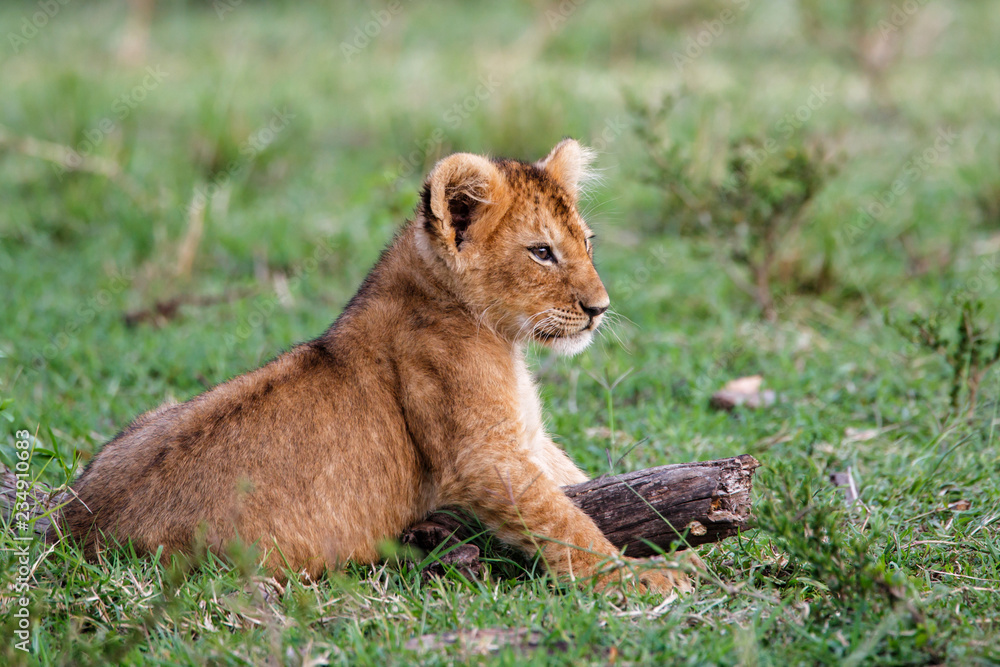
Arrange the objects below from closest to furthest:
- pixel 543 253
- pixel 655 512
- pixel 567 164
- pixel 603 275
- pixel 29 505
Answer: pixel 655 512
pixel 29 505
pixel 543 253
pixel 567 164
pixel 603 275

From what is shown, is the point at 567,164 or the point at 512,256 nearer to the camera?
the point at 512,256

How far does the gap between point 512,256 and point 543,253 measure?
165 millimetres

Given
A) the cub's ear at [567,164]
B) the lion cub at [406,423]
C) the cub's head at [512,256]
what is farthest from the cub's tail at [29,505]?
the cub's ear at [567,164]

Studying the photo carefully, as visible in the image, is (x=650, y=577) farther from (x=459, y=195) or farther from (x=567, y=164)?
(x=567, y=164)

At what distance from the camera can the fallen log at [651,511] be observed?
11.9 feet

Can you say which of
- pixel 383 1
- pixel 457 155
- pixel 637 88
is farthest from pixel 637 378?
pixel 383 1

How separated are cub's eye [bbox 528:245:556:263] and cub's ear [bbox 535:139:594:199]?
0.54 meters

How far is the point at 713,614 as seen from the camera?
10.9ft

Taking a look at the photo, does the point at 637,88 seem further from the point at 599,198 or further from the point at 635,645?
the point at 635,645

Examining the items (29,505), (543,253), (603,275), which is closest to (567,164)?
(543,253)

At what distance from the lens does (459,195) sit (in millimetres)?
4156

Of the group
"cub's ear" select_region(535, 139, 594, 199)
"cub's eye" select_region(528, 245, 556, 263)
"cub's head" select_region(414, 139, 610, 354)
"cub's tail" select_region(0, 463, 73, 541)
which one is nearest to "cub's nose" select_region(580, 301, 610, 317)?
"cub's head" select_region(414, 139, 610, 354)

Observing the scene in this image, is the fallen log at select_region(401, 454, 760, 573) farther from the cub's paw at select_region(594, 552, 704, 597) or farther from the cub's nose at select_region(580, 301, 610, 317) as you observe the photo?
the cub's nose at select_region(580, 301, 610, 317)

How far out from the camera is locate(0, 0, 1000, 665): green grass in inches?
127
